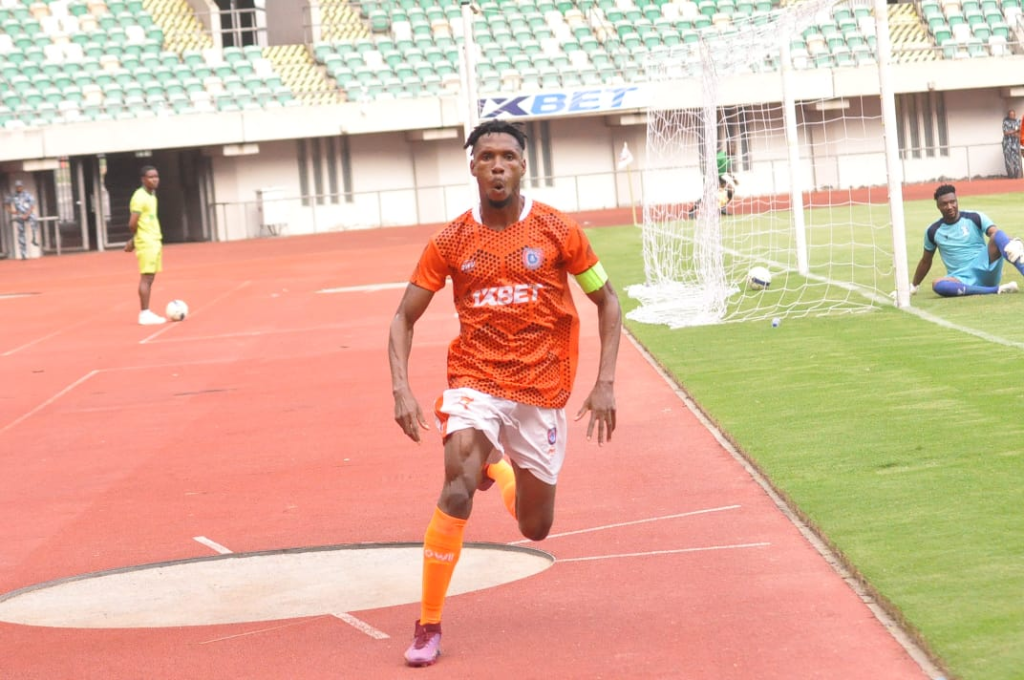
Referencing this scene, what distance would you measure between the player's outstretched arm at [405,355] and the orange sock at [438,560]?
418mm

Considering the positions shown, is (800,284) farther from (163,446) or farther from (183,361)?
(163,446)

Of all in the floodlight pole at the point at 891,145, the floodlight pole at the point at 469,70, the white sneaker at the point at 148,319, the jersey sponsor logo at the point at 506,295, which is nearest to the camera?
the jersey sponsor logo at the point at 506,295

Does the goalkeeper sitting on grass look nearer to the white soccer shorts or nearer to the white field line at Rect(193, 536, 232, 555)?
the white field line at Rect(193, 536, 232, 555)

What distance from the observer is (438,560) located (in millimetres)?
5930

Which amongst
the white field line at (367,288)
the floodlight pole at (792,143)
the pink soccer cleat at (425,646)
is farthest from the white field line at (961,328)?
the white field line at (367,288)

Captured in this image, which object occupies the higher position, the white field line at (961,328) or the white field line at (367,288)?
the white field line at (367,288)

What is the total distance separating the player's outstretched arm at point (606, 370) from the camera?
20.7 ft

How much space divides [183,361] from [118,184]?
113 feet

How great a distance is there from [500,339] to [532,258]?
35 centimetres

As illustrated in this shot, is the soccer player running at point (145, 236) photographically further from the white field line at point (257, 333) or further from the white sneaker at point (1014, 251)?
the white sneaker at point (1014, 251)

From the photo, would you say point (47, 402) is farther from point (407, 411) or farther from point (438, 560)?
point (438, 560)

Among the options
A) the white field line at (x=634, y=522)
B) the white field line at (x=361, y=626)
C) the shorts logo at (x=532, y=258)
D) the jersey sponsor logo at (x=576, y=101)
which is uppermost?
the jersey sponsor logo at (x=576, y=101)

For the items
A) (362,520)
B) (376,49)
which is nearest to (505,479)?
(362,520)

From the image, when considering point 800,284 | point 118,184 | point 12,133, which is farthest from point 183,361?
point 118,184
